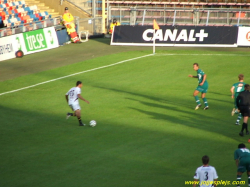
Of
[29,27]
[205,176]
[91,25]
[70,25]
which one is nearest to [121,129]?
[205,176]

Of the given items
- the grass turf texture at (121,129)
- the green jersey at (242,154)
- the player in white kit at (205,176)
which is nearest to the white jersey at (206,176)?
the player in white kit at (205,176)

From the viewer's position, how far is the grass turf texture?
42.0 feet

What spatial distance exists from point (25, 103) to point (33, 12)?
19600 millimetres

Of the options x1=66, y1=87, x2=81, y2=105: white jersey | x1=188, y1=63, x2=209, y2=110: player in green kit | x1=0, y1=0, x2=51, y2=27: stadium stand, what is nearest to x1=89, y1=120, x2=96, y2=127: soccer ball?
x1=66, y1=87, x2=81, y2=105: white jersey

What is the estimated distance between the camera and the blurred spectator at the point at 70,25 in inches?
1377

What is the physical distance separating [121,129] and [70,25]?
20.0 meters

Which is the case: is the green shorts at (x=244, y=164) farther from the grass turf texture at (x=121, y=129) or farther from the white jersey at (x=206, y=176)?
the white jersey at (x=206, y=176)

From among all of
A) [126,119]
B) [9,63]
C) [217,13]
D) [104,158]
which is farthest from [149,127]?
[217,13]

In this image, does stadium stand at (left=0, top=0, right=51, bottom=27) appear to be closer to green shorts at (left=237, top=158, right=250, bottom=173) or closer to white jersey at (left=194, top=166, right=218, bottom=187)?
green shorts at (left=237, top=158, right=250, bottom=173)

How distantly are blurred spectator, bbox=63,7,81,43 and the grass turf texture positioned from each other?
7.77 metres

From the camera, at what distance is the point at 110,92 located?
2311 cm

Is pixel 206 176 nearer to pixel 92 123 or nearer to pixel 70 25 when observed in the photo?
pixel 92 123

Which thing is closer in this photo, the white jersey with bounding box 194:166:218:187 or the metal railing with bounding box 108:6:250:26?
the white jersey with bounding box 194:166:218:187

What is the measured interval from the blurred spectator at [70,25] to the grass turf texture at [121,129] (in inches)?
306
